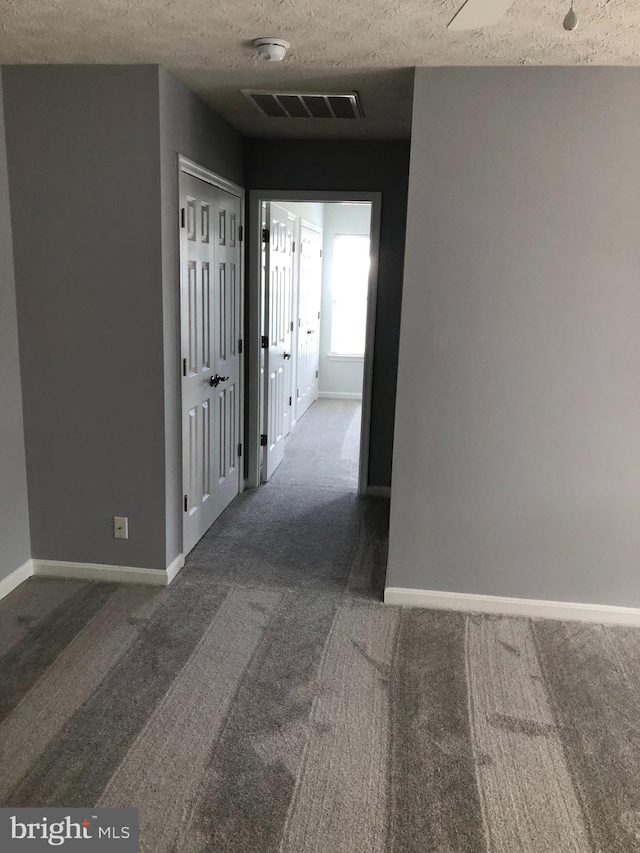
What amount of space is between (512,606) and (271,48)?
257cm

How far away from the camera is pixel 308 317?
7.39 m

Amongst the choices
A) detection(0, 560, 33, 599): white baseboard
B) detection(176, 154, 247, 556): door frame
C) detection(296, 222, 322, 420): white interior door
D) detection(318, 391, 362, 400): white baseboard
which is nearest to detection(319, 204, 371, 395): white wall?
detection(318, 391, 362, 400): white baseboard

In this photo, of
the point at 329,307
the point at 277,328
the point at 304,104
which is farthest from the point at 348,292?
the point at 304,104

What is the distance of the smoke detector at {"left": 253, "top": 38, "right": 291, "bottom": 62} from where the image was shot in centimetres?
258

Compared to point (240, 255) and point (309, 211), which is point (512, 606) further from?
point (309, 211)

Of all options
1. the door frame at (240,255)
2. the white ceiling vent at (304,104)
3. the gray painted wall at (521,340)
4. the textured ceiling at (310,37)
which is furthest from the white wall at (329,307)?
the gray painted wall at (521,340)

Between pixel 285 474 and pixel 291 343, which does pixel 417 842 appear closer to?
pixel 285 474

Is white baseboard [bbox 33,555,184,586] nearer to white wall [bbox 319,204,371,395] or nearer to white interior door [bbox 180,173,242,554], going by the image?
white interior door [bbox 180,173,242,554]

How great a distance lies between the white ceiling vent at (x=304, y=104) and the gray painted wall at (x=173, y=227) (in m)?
0.29

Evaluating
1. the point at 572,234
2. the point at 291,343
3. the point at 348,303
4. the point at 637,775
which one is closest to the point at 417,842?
the point at 637,775

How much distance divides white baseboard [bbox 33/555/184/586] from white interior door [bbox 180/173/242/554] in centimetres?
26

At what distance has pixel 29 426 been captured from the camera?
3.36m

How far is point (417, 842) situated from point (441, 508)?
5.00 ft

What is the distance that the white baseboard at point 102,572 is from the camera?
3.43 metres
